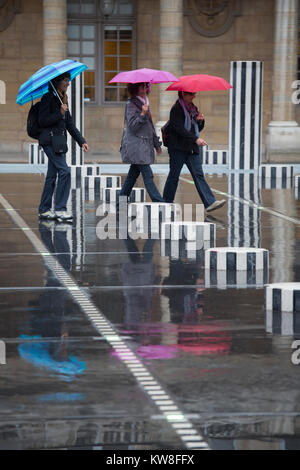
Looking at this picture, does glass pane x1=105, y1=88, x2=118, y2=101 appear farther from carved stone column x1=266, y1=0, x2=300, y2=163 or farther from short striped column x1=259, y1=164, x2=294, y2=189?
short striped column x1=259, y1=164, x2=294, y2=189

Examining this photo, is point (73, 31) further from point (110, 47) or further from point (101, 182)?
point (101, 182)

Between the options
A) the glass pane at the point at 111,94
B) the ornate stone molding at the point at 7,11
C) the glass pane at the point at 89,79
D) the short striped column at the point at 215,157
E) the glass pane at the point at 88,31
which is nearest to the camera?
the short striped column at the point at 215,157

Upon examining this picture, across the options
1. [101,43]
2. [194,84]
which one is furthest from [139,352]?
[101,43]

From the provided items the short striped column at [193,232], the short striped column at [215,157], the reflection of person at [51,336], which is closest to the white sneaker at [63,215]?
the short striped column at [193,232]

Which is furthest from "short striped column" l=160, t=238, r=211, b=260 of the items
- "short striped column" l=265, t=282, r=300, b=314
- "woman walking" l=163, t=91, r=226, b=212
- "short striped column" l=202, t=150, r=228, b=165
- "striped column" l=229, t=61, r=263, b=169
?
"short striped column" l=202, t=150, r=228, b=165

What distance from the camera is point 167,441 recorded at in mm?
5336

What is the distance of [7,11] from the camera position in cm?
2898

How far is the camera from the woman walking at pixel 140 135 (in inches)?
572

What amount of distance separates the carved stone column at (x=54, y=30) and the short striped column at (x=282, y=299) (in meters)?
19.5

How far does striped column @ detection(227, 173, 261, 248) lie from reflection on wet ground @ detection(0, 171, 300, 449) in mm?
245

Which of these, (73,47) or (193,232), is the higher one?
(73,47)

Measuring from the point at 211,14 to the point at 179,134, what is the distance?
618 inches

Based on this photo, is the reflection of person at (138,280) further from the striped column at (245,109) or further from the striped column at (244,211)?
the striped column at (245,109)
